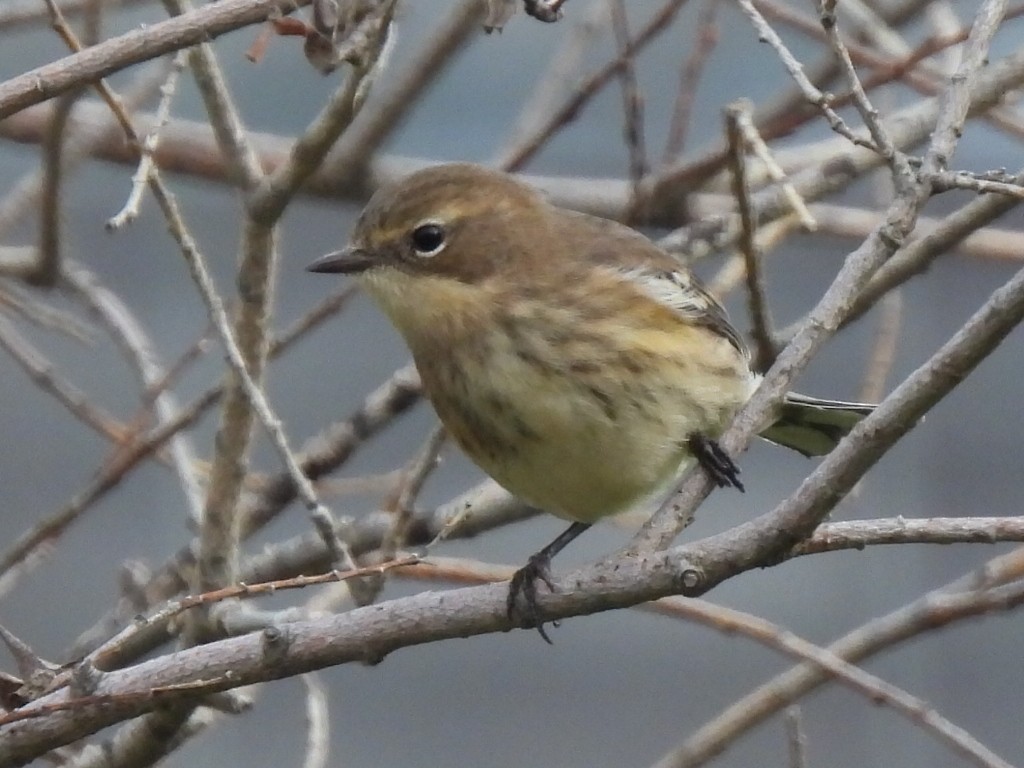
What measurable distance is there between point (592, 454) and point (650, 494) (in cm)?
31

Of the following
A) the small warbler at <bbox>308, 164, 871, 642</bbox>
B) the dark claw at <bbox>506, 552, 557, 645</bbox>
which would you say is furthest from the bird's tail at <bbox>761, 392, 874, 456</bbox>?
the dark claw at <bbox>506, 552, 557, 645</bbox>

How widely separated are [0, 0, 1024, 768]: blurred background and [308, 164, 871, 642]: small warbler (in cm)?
353

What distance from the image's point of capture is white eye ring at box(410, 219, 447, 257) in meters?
3.55

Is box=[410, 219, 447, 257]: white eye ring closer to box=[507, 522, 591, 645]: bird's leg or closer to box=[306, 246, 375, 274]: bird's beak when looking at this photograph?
box=[306, 246, 375, 274]: bird's beak

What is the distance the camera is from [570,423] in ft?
10.8

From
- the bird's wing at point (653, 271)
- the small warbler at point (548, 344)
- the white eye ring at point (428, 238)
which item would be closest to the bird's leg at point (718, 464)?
the small warbler at point (548, 344)

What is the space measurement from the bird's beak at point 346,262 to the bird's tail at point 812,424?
1.04 metres

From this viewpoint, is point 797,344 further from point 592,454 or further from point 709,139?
point 709,139

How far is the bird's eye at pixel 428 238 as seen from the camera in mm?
3551

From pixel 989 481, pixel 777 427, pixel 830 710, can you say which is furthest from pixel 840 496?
pixel 989 481

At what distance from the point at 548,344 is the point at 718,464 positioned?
465 mm

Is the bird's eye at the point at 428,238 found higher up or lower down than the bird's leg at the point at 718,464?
higher up

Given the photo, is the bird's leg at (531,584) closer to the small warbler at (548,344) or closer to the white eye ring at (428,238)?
the small warbler at (548,344)

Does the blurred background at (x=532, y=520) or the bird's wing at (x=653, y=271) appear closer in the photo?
the bird's wing at (x=653, y=271)
